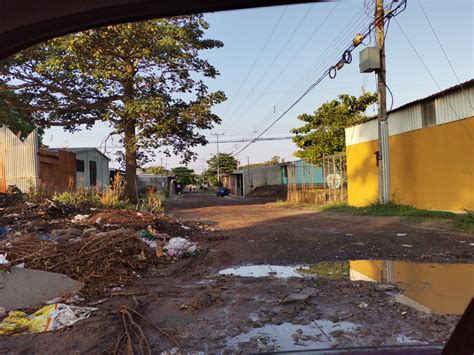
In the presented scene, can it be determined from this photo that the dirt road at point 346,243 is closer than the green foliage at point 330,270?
No

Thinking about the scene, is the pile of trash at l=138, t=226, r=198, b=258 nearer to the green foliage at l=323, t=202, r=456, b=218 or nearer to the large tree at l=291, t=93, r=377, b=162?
the green foliage at l=323, t=202, r=456, b=218

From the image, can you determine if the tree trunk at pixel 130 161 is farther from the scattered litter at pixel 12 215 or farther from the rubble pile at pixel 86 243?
the scattered litter at pixel 12 215

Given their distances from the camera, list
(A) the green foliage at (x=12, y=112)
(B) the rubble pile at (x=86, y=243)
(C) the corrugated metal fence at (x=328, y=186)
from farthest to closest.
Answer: (C) the corrugated metal fence at (x=328, y=186)
(A) the green foliage at (x=12, y=112)
(B) the rubble pile at (x=86, y=243)

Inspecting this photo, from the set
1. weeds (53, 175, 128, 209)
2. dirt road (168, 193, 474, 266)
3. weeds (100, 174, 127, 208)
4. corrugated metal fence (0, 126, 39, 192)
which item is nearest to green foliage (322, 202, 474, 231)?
dirt road (168, 193, 474, 266)

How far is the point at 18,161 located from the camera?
1809 cm

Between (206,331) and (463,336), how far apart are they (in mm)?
3072

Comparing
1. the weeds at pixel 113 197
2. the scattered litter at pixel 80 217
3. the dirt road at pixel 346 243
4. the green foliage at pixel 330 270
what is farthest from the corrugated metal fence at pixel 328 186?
the green foliage at pixel 330 270

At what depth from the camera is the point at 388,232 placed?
1162 cm

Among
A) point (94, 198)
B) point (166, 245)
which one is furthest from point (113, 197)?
point (166, 245)

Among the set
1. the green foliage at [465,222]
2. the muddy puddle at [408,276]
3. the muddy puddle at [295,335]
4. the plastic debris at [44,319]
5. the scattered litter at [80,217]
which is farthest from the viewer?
the scattered litter at [80,217]

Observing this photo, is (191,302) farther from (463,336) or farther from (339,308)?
(463,336)

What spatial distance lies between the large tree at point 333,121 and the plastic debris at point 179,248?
21.8 meters

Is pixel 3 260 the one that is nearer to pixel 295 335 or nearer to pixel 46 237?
pixel 46 237

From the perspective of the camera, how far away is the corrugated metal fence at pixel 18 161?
18.0m
